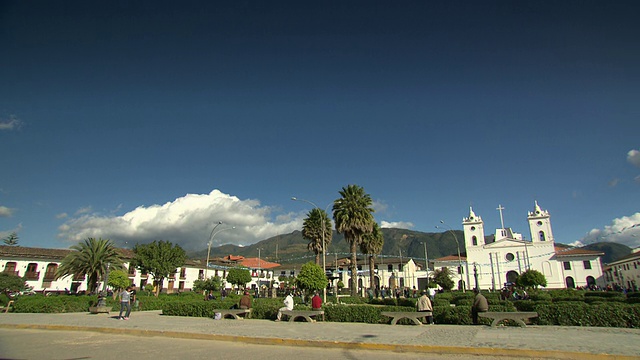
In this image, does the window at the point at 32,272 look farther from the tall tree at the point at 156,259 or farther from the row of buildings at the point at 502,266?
the row of buildings at the point at 502,266

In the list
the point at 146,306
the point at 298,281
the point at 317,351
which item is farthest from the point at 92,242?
the point at 317,351

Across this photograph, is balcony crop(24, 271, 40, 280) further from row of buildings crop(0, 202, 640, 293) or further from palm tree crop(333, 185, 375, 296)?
palm tree crop(333, 185, 375, 296)

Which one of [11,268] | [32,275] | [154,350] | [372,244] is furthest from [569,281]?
[11,268]

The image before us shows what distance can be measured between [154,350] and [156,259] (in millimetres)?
35156

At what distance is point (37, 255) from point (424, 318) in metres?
51.8

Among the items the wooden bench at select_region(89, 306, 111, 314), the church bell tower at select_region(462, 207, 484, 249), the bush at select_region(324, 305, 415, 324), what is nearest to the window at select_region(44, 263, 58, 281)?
the wooden bench at select_region(89, 306, 111, 314)

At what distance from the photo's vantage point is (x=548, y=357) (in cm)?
819

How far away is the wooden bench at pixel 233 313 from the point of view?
58.5 ft

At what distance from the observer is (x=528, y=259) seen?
256 ft

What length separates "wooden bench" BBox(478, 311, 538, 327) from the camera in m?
12.8

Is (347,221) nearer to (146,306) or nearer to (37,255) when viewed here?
(146,306)

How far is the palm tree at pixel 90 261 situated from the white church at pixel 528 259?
212ft

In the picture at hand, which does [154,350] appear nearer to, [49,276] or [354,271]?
[354,271]

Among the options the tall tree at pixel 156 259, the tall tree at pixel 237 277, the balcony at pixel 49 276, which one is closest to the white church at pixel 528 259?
the tall tree at pixel 237 277
